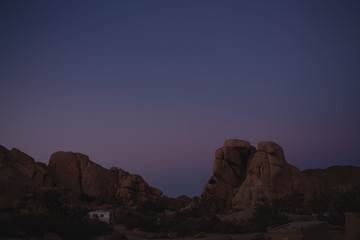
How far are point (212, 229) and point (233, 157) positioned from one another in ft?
102

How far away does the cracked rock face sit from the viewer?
5491cm

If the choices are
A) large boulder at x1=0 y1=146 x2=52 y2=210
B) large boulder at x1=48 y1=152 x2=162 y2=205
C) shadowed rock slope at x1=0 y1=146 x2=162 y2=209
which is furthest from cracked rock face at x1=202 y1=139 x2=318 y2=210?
large boulder at x1=0 y1=146 x2=52 y2=210

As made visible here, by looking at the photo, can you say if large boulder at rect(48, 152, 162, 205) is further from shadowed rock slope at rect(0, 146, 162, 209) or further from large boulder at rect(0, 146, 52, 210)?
large boulder at rect(0, 146, 52, 210)

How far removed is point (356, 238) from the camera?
17.7 m

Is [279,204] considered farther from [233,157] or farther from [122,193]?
[122,193]

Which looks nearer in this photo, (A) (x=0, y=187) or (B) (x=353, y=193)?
(B) (x=353, y=193)

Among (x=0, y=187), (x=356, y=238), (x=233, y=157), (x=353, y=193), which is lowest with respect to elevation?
(x=356, y=238)

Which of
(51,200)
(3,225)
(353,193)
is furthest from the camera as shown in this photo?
(51,200)

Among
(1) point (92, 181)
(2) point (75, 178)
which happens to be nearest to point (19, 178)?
(2) point (75, 178)

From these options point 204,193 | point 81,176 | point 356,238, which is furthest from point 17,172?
point 356,238

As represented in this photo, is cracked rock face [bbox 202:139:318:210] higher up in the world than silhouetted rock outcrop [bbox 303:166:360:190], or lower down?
lower down

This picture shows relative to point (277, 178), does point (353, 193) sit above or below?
below

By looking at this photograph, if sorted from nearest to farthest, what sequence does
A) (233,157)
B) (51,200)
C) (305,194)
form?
1. (51,200)
2. (305,194)
3. (233,157)

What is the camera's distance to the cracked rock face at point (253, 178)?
54.9m
